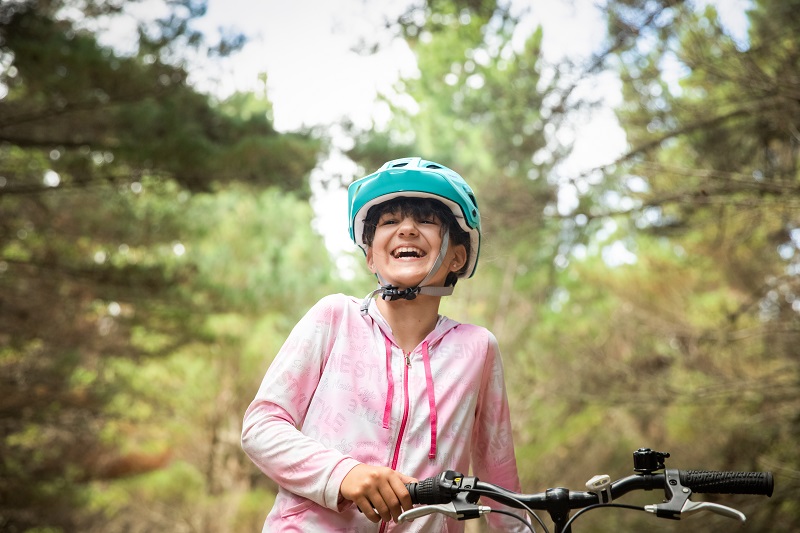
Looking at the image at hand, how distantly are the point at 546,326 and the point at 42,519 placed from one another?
10757mm

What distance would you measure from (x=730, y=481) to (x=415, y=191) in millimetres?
1231

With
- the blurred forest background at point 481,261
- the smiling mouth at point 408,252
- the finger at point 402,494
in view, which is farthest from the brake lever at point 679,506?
the blurred forest background at point 481,261

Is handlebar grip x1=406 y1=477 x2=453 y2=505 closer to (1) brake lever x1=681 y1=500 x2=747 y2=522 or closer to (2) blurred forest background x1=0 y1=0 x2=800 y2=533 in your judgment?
(1) brake lever x1=681 y1=500 x2=747 y2=522

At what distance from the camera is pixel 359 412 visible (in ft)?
7.67

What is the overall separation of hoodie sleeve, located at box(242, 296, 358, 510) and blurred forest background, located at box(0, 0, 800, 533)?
312 centimetres

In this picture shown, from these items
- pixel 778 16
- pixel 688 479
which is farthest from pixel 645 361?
pixel 688 479

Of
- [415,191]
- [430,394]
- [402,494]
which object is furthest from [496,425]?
[415,191]

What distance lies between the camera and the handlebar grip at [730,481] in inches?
75.7

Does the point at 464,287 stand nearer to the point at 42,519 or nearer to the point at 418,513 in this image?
the point at 42,519

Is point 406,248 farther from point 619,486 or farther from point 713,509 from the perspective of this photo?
point 713,509

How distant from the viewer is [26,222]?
12383mm

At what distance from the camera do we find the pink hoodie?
7.20 ft

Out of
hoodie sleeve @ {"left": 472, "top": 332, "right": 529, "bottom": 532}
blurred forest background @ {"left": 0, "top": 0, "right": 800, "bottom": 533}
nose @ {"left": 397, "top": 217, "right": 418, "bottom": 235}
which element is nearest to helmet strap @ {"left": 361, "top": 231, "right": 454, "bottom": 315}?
nose @ {"left": 397, "top": 217, "right": 418, "bottom": 235}

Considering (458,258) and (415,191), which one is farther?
(458,258)
